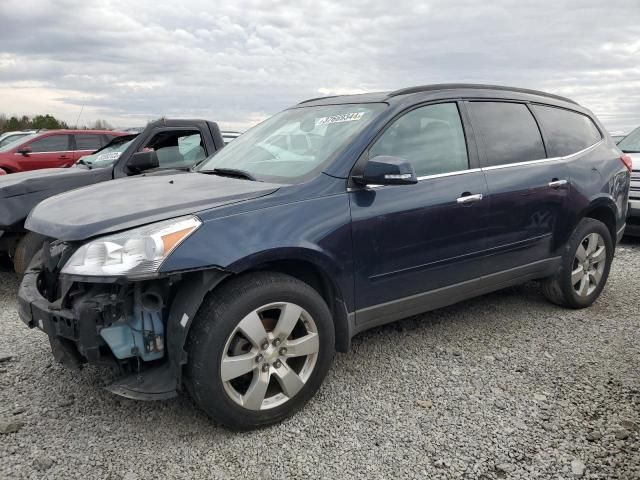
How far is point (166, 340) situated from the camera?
101 inches

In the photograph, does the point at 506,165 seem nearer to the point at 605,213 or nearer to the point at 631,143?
the point at 605,213

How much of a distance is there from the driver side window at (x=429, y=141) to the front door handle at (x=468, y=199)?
194mm

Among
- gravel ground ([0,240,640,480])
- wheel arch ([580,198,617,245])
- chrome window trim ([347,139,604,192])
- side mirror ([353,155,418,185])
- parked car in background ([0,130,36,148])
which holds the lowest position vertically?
gravel ground ([0,240,640,480])

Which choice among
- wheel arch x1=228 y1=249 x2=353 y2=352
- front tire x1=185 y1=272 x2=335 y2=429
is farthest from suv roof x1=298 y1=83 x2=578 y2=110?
front tire x1=185 y1=272 x2=335 y2=429

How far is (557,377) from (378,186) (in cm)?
162

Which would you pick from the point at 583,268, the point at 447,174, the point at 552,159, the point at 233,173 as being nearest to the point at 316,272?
the point at 233,173

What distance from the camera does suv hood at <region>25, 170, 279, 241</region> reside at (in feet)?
8.37

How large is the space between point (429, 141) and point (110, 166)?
3692 millimetres

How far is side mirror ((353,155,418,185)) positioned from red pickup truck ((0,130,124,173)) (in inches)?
378

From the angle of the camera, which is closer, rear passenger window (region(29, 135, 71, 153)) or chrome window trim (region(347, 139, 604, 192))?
chrome window trim (region(347, 139, 604, 192))

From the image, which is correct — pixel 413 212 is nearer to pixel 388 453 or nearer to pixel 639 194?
pixel 388 453

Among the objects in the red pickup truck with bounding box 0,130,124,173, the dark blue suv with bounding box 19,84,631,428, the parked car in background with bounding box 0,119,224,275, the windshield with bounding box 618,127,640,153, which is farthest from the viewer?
the red pickup truck with bounding box 0,130,124,173

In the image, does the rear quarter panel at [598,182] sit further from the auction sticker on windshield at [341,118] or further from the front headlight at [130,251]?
the front headlight at [130,251]

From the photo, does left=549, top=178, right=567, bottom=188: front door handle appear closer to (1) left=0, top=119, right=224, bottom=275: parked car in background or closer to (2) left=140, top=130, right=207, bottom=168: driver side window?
(1) left=0, top=119, right=224, bottom=275: parked car in background
